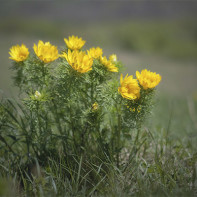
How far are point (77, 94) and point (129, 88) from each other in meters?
0.34

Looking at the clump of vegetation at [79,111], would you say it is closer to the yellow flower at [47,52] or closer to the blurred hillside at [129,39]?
the yellow flower at [47,52]

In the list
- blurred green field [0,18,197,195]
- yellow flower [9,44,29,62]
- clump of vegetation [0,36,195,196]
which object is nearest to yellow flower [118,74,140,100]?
clump of vegetation [0,36,195,196]

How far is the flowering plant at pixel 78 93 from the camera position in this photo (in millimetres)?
1229

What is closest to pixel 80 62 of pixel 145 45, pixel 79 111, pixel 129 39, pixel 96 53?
pixel 96 53

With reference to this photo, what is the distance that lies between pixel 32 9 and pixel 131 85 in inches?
2068

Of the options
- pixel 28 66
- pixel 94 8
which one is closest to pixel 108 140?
pixel 28 66

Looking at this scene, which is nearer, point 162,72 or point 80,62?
point 80,62

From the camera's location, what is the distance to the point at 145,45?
52.3 feet

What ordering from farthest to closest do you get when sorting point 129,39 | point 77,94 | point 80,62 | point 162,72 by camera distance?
point 129,39, point 162,72, point 77,94, point 80,62

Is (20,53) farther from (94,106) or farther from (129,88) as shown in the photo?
(129,88)

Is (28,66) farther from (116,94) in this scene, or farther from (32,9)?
(32,9)

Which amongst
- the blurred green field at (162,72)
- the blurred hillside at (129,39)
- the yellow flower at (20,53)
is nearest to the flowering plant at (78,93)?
the yellow flower at (20,53)

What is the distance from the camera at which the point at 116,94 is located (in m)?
1.27

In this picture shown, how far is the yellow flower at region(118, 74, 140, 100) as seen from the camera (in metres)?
1.19
